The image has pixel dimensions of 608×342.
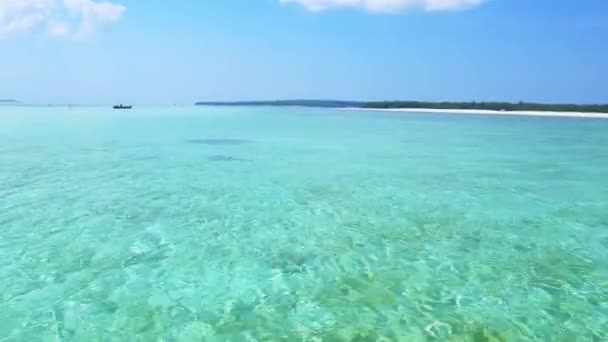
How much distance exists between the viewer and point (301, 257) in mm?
6414

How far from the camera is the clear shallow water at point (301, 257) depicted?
460 cm

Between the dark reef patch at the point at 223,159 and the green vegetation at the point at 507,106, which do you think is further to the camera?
the green vegetation at the point at 507,106

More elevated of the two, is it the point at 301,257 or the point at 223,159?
the point at 301,257

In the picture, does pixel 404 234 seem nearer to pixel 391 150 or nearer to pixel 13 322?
pixel 13 322

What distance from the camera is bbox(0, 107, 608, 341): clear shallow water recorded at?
460 centimetres

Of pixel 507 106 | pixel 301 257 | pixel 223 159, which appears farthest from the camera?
pixel 507 106

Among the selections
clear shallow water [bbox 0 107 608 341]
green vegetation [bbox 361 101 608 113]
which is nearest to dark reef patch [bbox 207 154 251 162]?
clear shallow water [bbox 0 107 608 341]

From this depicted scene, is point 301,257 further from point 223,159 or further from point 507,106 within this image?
point 507,106

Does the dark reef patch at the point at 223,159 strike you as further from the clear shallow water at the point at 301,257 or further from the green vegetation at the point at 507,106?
the green vegetation at the point at 507,106

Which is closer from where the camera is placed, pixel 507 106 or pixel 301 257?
pixel 301 257

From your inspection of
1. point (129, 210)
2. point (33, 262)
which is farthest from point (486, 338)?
point (129, 210)

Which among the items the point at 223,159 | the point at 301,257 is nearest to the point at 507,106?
the point at 223,159

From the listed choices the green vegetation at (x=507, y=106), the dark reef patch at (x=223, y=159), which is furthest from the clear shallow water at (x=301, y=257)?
the green vegetation at (x=507, y=106)

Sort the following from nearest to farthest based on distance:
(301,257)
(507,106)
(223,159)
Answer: (301,257), (223,159), (507,106)
